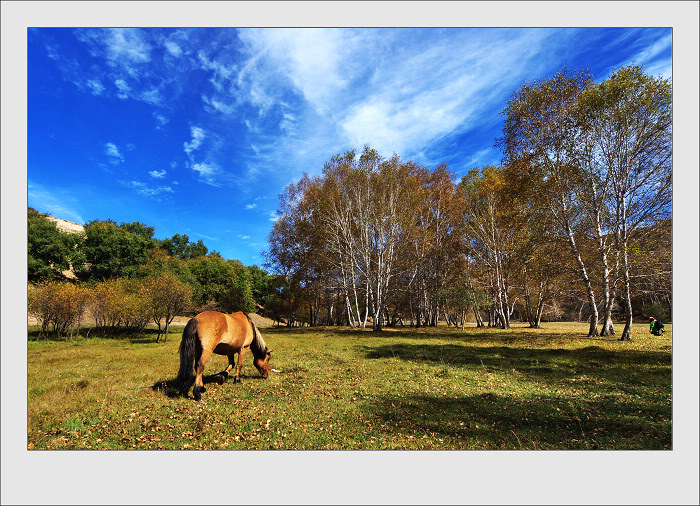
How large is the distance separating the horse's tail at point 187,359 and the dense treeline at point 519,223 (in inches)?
505

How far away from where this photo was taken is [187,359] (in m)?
7.00

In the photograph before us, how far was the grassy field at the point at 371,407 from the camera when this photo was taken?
477 centimetres

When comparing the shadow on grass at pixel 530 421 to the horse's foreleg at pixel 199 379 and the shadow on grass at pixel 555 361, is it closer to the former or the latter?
the shadow on grass at pixel 555 361

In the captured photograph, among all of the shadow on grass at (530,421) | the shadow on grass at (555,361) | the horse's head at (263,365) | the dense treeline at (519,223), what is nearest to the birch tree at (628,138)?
the dense treeline at (519,223)

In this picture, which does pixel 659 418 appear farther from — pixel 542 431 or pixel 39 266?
pixel 39 266

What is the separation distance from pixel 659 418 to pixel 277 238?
34.8 metres

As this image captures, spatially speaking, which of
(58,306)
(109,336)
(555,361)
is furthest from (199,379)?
(109,336)

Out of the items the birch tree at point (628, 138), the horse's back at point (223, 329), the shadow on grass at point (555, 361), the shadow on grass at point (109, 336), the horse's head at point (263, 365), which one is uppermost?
the birch tree at point (628, 138)

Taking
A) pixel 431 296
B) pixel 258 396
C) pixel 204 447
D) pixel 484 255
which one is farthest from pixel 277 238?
pixel 204 447

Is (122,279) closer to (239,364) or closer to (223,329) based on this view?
(239,364)

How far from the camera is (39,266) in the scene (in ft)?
98.8

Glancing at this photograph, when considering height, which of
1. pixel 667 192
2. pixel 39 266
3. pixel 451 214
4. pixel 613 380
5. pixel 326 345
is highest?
pixel 451 214

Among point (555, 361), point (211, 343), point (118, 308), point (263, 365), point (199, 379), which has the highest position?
point (211, 343)

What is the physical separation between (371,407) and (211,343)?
4.60m
